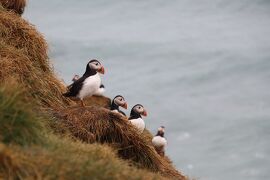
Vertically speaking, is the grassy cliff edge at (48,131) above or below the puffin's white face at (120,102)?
below

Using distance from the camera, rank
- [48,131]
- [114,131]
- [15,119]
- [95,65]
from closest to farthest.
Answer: [15,119], [48,131], [114,131], [95,65]

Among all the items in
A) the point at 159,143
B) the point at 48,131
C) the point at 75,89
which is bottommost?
the point at 48,131

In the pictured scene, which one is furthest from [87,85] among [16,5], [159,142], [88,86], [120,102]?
[159,142]

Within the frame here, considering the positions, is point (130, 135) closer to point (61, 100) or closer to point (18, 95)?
point (61, 100)

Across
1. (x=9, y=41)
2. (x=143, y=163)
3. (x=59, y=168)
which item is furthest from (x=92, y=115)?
(x=59, y=168)

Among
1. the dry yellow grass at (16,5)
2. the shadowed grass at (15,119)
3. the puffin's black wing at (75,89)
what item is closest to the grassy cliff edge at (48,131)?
the shadowed grass at (15,119)

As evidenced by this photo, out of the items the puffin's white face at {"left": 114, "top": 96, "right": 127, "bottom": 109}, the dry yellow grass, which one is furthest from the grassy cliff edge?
the puffin's white face at {"left": 114, "top": 96, "right": 127, "bottom": 109}

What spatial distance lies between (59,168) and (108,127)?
572 cm

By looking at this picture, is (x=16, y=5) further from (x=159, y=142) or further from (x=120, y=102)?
(x=159, y=142)

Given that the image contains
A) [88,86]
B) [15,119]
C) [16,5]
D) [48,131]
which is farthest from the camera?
[16,5]

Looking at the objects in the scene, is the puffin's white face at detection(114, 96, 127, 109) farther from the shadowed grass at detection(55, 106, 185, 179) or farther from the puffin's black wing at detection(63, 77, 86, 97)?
the shadowed grass at detection(55, 106, 185, 179)

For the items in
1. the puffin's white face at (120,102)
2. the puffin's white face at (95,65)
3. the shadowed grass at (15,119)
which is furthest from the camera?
the puffin's white face at (120,102)

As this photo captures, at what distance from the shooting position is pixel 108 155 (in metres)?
9.05

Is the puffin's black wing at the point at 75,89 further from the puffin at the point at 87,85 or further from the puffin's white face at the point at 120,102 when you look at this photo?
the puffin's white face at the point at 120,102
